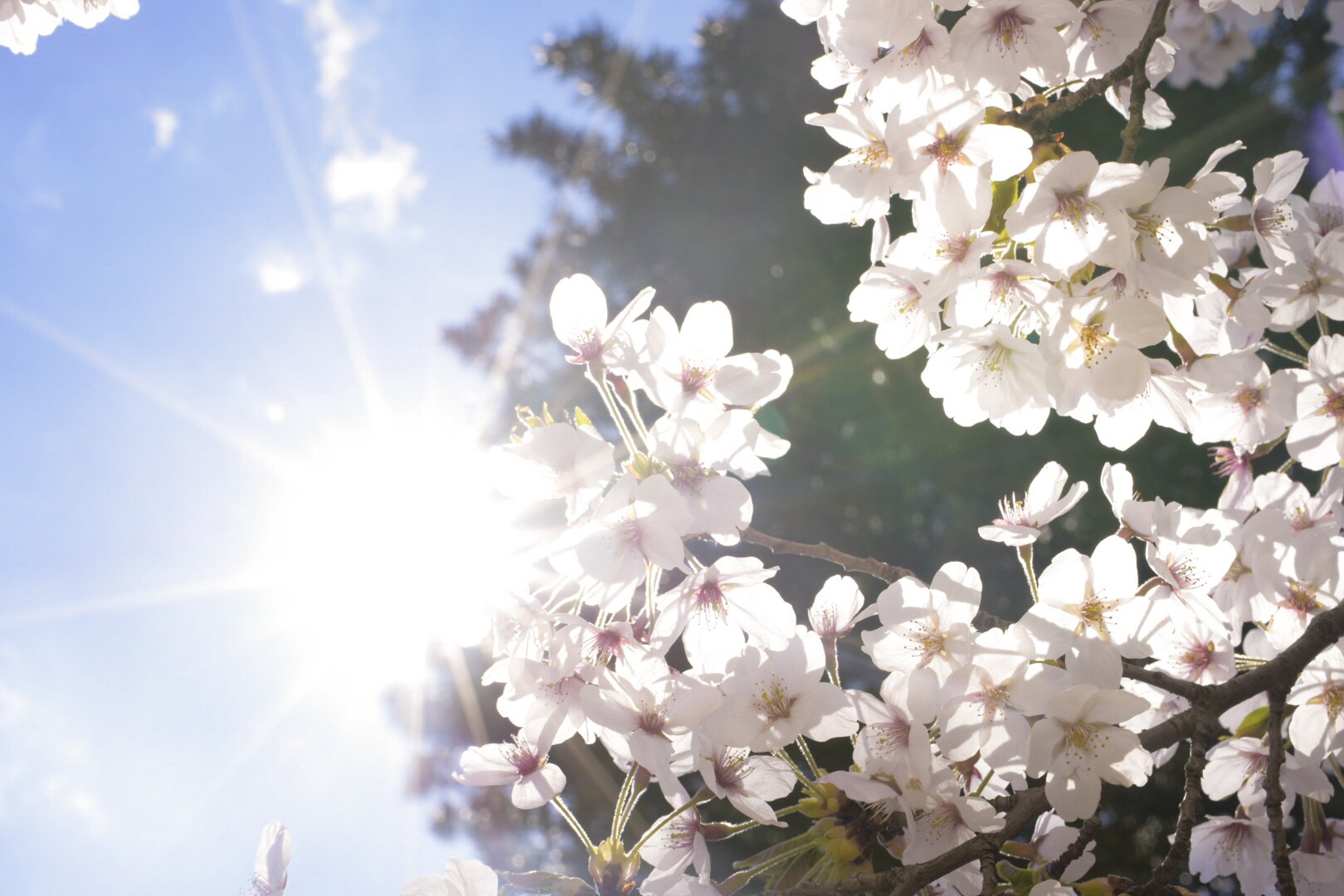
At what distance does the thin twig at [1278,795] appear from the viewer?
891 millimetres

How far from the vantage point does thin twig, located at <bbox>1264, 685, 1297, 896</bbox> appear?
35.1 inches

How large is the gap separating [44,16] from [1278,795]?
A: 237 centimetres

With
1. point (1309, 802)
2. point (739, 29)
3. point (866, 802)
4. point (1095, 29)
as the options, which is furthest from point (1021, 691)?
point (739, 29)

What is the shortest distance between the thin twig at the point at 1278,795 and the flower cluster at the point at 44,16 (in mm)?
2178

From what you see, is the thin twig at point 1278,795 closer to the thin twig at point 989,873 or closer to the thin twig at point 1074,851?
the thin twig at point 1074,851

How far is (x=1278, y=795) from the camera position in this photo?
3.05ft

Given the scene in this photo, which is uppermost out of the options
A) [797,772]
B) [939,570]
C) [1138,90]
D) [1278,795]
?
[1138,90]

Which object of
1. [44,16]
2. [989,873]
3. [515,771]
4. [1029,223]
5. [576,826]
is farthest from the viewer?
[44,16]

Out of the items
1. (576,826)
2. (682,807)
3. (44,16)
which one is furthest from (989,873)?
(44,16)

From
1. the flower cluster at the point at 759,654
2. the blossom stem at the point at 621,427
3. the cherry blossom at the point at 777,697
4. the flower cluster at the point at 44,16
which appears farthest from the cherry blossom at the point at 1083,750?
the flower cluster at the point at 44,16

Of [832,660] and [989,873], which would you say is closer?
[989,873]

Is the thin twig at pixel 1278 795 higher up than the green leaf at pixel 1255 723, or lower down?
lower down

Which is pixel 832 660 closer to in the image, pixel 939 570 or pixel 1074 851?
pixel 939 570

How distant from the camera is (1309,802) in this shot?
1.35 m
